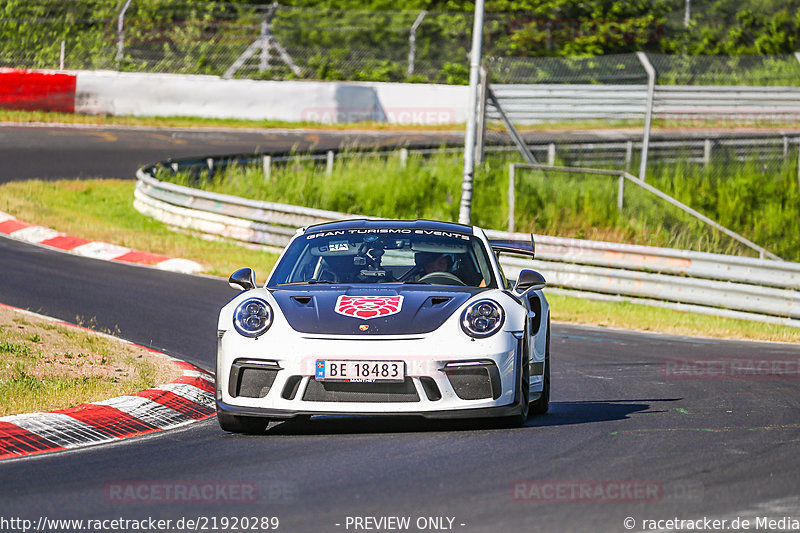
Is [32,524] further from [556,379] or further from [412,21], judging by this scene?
[412,21]

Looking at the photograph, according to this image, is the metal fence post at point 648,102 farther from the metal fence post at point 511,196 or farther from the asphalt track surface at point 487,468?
the asphalt track surface at point 487,468

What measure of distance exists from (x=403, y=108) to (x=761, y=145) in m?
13.0

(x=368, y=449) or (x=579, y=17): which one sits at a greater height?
(x=579, y=17)

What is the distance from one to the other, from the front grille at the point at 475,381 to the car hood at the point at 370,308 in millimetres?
277

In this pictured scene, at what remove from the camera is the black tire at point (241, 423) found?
6.87 m

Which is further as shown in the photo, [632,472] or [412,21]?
[412,21]

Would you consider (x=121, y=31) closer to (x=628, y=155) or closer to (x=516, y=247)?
(x=628, y=155)

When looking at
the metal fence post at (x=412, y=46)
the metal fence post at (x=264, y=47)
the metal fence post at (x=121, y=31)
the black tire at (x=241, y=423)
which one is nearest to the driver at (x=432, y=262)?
the black tire at (x=241, y=423)

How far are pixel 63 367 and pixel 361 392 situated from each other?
10.7 feet

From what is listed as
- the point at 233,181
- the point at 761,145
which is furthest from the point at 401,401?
the point at 761,145

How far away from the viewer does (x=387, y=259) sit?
314 inches

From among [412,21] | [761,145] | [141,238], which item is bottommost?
[141,238]

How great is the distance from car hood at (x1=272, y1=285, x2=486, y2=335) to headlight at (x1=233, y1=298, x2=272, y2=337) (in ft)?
0.33

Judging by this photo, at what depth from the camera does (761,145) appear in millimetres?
23750
